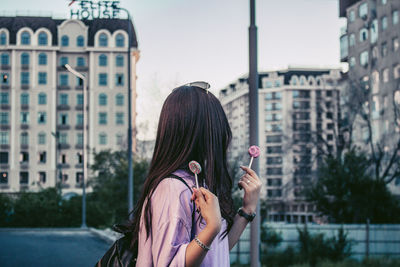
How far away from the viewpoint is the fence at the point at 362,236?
1644 cm

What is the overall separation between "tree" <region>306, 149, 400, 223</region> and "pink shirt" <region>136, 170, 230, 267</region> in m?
18.0

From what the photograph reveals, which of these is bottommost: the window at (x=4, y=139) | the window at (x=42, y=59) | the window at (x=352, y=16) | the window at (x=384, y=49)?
the window at (x=4, y=139)

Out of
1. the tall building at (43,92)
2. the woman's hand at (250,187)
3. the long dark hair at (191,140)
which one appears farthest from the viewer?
the tall building at (43,92)

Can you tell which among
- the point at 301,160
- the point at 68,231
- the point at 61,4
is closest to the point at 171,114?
the point at 61,4

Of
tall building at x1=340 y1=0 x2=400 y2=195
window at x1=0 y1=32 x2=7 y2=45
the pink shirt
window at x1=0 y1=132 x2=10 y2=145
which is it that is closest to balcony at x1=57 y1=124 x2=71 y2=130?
window at x1=0 y1=132 x2=10 y2=145

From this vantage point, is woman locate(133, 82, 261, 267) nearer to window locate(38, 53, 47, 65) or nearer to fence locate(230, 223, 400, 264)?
window locate(38, 53, 47, 65)

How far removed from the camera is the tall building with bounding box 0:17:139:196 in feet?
31.5

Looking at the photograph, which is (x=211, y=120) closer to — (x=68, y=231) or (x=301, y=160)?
(x=68, y=231)

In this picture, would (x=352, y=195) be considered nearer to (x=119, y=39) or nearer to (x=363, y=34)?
(x=119, y=39)

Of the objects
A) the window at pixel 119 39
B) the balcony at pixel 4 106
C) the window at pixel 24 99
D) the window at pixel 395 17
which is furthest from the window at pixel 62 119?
the window at pixel 395 17

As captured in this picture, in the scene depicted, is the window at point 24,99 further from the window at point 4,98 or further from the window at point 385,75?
the window at point 385,75

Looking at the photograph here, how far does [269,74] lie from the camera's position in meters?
103

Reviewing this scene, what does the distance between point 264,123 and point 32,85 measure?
9113 centimetres

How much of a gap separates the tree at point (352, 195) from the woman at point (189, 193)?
17.8 meters
